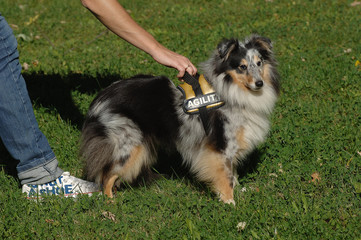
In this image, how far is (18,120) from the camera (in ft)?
11.8

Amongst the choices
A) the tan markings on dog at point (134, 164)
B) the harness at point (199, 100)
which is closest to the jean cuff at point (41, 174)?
the tan markings on dog at point (134, 164)

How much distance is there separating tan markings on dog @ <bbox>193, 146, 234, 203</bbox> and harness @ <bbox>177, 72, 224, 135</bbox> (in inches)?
8.6

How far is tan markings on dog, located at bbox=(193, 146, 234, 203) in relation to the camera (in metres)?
3.97

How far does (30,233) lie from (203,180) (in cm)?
161

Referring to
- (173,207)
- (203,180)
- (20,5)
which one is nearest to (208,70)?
(203,180)

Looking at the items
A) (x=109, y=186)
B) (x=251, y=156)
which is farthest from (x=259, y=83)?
(x=109, y=186)

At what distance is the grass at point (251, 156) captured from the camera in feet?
11.7

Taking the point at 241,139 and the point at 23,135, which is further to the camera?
the point at 241,139

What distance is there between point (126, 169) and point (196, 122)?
80cm

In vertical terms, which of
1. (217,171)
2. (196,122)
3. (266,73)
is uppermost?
(266,73)

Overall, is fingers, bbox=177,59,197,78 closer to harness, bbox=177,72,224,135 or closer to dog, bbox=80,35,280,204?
harness, bbox=177,72,224,135

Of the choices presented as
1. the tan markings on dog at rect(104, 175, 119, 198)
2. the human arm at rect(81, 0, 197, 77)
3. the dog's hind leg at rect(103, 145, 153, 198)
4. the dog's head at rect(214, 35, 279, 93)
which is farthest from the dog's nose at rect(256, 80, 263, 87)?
the tan markings on dog at rect(104, 175, 119, 198)

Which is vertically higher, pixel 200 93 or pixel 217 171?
pixel 200 93

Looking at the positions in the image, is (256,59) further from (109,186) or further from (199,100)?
(109,186)
